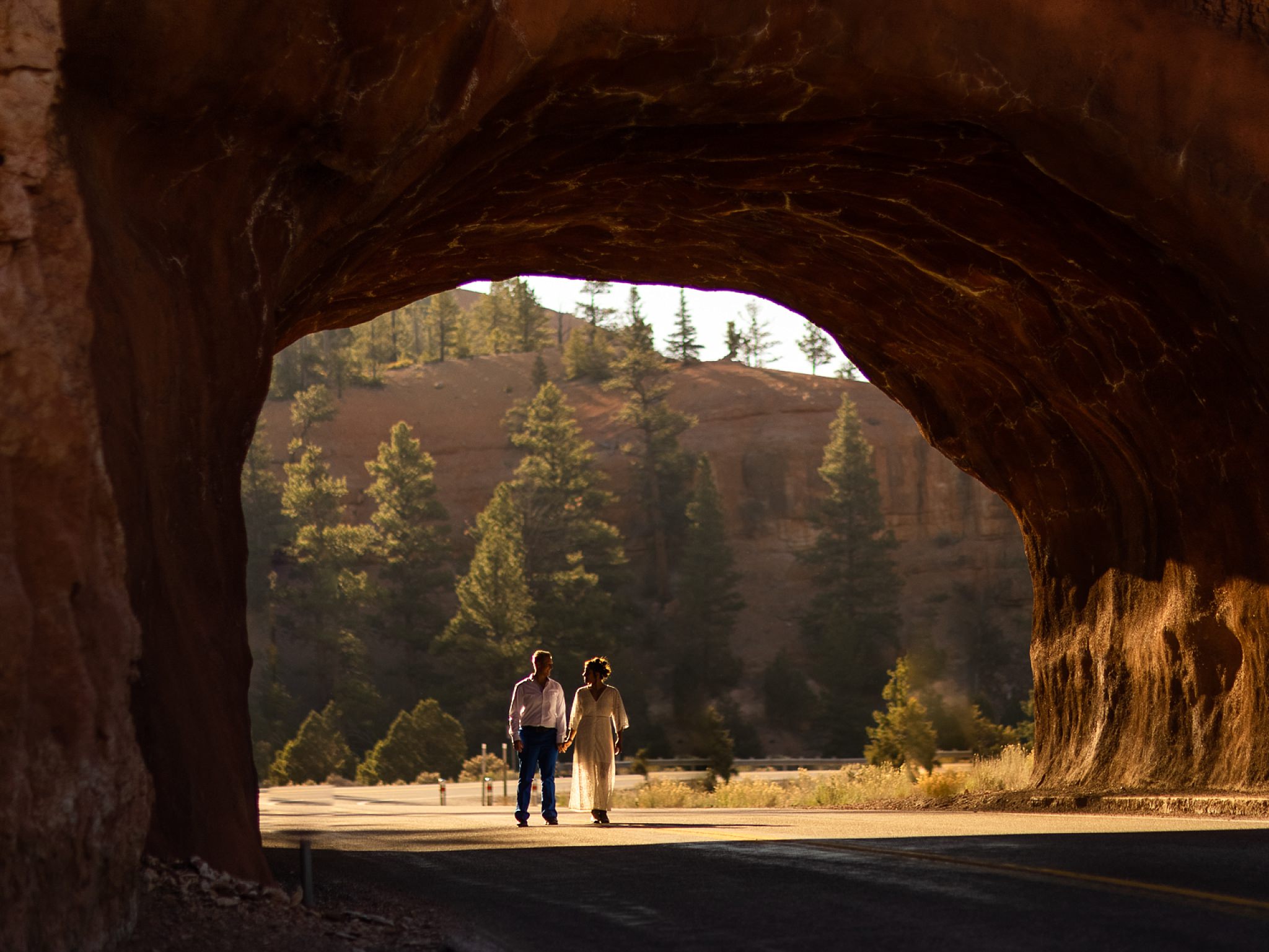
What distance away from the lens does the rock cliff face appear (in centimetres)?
8594

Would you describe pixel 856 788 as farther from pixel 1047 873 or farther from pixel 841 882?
pixel 841 882

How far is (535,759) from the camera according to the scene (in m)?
15.8

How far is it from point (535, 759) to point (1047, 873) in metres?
8.29

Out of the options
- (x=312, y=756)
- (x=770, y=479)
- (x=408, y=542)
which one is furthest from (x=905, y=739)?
(x=770, y=479)

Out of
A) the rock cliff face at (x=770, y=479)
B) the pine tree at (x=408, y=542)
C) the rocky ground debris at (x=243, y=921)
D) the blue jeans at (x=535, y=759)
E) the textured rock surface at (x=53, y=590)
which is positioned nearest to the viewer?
the textured rock surface at (x=53, y=590)

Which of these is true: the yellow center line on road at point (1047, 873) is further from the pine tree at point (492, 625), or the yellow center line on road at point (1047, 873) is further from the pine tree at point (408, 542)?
the pine tree at point (408, 542)

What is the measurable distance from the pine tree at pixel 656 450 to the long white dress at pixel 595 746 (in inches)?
2795

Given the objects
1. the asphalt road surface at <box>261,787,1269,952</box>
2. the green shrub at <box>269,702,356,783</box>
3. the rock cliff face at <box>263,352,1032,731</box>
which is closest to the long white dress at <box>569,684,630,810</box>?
the asphalt road surface at <box>261,787,1269,952</box>

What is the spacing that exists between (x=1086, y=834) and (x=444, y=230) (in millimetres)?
8284

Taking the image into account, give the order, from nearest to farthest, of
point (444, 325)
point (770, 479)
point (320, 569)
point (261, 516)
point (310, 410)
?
point (320, 569), point (261, 516), point (310, 410), point (770, 479), point (444, 325)

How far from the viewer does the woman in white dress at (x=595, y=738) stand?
15648 millimetres

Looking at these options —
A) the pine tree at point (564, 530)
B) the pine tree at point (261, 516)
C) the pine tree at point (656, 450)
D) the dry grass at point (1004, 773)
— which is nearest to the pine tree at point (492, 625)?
the pine tree at point (564, 530)

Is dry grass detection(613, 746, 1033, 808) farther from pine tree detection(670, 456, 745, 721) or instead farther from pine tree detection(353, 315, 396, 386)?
pine tree detection(353, 315, 396, 386)

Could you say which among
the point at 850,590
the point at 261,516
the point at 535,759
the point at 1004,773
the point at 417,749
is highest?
the point at 261,516
